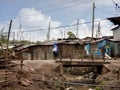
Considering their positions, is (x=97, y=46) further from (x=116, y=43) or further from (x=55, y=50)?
(x=55, y=50)

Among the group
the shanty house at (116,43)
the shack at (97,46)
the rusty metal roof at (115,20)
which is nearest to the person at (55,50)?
the shack at (97,46)

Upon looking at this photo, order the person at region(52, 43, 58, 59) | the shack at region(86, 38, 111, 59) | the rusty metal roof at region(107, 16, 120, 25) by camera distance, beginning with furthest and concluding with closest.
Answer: the shack at region(86, 38, 111, 59) < the person at region(52, 43, 58, 59) < the rusty metal roof at region(107, 16, 120, 25)

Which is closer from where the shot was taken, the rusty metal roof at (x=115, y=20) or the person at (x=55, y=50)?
the rusty metal roof at (x=115, y=20)

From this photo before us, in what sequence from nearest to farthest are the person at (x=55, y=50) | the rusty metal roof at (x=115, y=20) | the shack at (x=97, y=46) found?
the rusty metal roof at (x=115, y=20)
the person at (x=55, y=50)
the shack at (x=97, y=46)

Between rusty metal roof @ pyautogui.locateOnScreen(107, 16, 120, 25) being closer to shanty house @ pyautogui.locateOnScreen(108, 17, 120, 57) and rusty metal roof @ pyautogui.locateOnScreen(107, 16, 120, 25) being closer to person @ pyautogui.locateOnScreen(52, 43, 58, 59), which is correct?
shanty house @ pyautogui.locateOnScreen(108, 17, 120, 57)

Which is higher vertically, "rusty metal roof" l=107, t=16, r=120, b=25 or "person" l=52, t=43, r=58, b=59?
"rusty metal roof" l=107, t=16, r=120, b=25

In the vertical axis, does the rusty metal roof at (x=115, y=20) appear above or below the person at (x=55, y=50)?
above

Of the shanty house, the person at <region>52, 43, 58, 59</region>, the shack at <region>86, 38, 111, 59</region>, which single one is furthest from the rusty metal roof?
the person at <region>52, 43, 58, 59</region>

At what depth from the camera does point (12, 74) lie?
57.2 ft

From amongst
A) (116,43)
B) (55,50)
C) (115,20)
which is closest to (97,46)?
(116,43)

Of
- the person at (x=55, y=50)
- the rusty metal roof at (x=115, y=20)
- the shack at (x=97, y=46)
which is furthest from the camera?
the shack at (x=97, y=46)

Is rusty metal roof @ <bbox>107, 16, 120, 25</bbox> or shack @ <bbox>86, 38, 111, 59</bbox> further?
shack @ <bbox>86, 38, 111, 59</bbox>

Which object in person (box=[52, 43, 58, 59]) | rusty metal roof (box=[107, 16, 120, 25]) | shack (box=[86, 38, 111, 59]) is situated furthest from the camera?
shack (box=[86, 38, 111, 59])

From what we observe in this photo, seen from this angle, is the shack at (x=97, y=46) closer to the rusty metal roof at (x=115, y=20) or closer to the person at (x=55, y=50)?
the person at (x=55, y=50)
